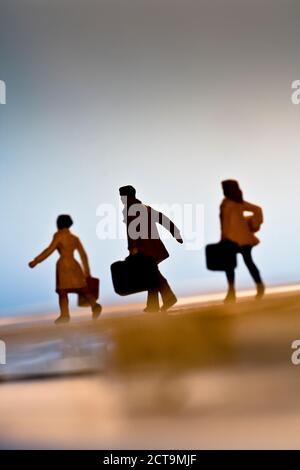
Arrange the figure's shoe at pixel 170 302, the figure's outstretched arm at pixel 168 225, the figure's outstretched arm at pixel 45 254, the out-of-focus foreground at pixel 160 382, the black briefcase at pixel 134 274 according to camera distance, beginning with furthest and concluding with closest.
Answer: the figure's outstretched arm at pixel 45 254
the figure's shoe at pixel 170 302
the black briefcase at pixel 134 274
the figure's outstretched arm at pixel 168 225
the out-of-focus foreground at pixel 160 382

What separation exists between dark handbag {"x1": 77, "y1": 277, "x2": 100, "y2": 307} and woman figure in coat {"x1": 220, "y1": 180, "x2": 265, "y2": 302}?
1.12m

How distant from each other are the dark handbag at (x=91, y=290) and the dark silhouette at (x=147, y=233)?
2.01 ft

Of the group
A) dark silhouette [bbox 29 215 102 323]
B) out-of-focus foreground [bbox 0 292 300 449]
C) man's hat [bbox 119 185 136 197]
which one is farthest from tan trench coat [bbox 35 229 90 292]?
man's hat [bbox 119 185 136 197]

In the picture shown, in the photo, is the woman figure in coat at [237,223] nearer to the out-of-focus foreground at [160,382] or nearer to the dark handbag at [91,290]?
the out-of-focus foreground at [160,382]

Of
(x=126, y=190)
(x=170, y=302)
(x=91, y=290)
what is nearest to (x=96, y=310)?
(x=91, y=290)

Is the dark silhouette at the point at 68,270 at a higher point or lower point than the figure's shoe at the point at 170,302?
higher

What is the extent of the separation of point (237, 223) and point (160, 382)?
2.62 m

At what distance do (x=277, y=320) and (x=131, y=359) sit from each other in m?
1.33

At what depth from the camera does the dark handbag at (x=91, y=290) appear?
262 inches

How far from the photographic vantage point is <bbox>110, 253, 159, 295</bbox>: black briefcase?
19.5ft

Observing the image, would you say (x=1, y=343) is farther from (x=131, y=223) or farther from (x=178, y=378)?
(x=178, y=378)

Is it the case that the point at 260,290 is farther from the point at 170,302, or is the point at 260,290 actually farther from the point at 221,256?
the point at 170,302

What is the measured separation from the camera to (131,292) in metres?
6.04

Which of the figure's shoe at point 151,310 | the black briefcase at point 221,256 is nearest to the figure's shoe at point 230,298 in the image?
the black briefcase at point 221,256
